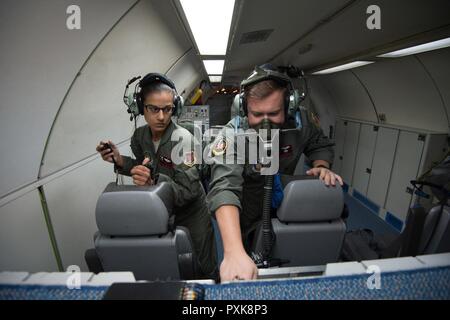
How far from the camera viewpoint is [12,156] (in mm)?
1428

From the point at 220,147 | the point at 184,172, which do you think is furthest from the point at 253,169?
the point at 184,172

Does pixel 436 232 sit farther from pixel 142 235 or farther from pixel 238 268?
pixel 142 235

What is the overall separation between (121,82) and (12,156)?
1.43 meters

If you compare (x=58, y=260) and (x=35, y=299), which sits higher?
(x=35, y=299)

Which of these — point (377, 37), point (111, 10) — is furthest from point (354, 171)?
point (111, 10)

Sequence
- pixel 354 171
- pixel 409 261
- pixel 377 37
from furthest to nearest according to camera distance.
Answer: pixel 354 171 < pixel 377 37 < pixel 409 261

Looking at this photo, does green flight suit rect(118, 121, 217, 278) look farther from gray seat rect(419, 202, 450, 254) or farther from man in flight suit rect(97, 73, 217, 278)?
gray seat rect(419, 202, 450, 254)

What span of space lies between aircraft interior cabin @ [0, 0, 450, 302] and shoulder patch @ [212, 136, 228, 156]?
0.01m

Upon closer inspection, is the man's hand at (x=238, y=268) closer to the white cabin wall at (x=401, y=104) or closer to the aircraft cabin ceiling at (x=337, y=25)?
the aircraft cabin ceiling at (x=337, y=25)

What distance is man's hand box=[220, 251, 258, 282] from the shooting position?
89 centimetres

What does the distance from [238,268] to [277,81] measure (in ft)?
4.07

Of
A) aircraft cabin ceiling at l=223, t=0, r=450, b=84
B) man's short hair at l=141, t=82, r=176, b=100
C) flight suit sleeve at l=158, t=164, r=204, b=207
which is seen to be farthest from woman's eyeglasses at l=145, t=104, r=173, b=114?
aircraft cabin ceiling at l=223, t=0, r=450, b=84

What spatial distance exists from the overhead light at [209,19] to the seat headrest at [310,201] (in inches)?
56.7
